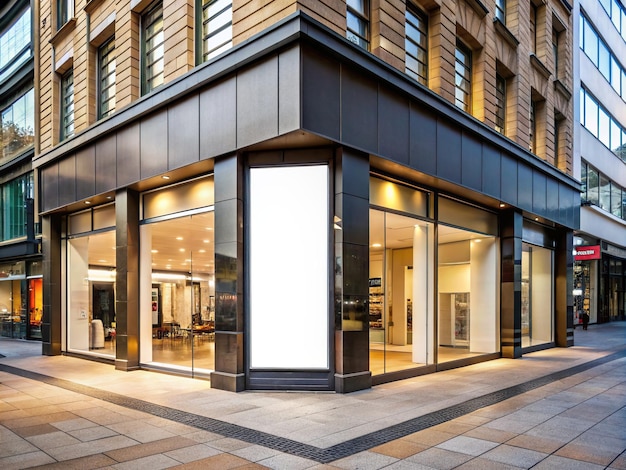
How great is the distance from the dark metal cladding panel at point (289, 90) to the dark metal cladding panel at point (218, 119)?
1.33 m

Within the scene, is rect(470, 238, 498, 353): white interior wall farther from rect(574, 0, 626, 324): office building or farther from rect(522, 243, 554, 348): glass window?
rect(574, 0, 626, 324): office building

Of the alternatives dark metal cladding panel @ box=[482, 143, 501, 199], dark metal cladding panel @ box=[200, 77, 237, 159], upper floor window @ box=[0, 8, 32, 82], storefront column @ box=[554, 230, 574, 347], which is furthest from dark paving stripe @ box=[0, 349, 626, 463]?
upper floor window @ box=[0, 8, 32, 82]

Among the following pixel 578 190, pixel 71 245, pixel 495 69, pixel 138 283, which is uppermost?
pixel 495 69

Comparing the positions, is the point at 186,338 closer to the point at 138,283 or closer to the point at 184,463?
the point at 138,283

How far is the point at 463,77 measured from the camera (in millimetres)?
15398

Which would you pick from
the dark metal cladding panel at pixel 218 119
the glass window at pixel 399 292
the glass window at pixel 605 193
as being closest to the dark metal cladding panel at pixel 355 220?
the glass window at pixel 399 292

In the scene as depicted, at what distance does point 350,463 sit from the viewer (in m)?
6.27

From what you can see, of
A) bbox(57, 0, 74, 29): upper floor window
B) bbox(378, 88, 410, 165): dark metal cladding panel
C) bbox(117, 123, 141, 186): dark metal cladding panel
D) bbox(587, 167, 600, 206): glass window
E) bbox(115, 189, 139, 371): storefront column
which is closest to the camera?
bbox(378, 88, 410, 165): dark metal cladding panel

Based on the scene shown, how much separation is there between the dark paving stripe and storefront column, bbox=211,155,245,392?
1684 mm

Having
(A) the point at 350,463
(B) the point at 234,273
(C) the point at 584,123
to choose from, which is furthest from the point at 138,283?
(C) the point at 584,123

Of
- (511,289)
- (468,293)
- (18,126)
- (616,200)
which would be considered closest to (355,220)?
(468,293)

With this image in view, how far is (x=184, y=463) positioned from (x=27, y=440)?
106 inches

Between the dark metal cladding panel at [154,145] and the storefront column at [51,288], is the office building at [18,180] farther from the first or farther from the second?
the dark metal cladding panel at [154,145]

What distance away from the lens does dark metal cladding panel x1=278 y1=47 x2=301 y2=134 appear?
31.4 ft
